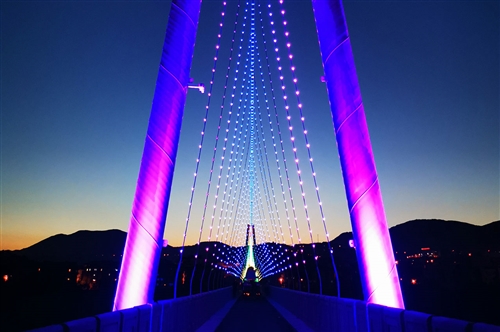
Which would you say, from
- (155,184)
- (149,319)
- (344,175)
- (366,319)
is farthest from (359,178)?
(149,319)

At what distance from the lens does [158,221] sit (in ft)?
38.9

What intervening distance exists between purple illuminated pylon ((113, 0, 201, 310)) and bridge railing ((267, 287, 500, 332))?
4324 mm

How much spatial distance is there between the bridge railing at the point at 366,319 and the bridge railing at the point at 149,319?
3.44 metres

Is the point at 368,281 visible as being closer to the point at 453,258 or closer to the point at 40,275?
the point at 40,275

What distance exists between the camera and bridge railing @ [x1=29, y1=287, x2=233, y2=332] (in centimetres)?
496

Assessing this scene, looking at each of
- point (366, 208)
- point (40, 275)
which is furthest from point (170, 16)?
point (40, 275)

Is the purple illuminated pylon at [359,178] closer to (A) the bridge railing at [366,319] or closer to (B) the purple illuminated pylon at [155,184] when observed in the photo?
(A) the bridge railing at [366,319]

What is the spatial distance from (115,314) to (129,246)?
589 cm

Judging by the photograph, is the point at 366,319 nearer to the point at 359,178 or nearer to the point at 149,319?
the point at 149,319

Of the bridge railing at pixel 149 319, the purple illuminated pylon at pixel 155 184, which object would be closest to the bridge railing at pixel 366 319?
the bridge railing at pixel 149 319

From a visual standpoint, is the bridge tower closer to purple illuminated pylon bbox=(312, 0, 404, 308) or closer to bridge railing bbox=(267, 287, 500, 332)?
purple illuminated pylon bbox=(312, 0, 404, 308)

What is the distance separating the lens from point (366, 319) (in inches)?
342

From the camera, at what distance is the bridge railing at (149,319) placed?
4.96 meters

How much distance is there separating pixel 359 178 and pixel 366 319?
12.3ft
